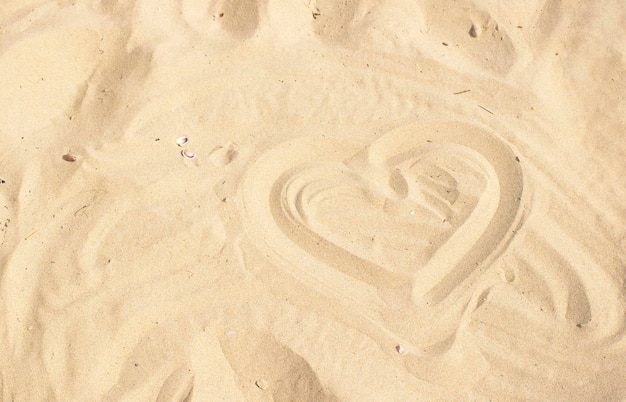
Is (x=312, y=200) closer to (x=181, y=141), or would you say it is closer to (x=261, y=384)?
(x=181, y=141)

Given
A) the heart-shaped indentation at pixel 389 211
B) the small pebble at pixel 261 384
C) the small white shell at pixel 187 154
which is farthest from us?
the small white shell at pixel 187 154

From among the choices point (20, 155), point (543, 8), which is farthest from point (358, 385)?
point (543, 8)

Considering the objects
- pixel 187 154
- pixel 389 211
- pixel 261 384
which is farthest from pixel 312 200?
pixel 261 384

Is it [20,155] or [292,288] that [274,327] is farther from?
[20,155]

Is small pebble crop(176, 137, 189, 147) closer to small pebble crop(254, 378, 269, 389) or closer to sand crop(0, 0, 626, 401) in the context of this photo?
sand crop(0, 0, 626, 401)

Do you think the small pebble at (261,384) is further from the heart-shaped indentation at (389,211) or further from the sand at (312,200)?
the heart-shaped indentation at (389,211)

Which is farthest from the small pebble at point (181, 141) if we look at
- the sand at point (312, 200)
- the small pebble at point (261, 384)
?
the small pebble at point (261, 384)
